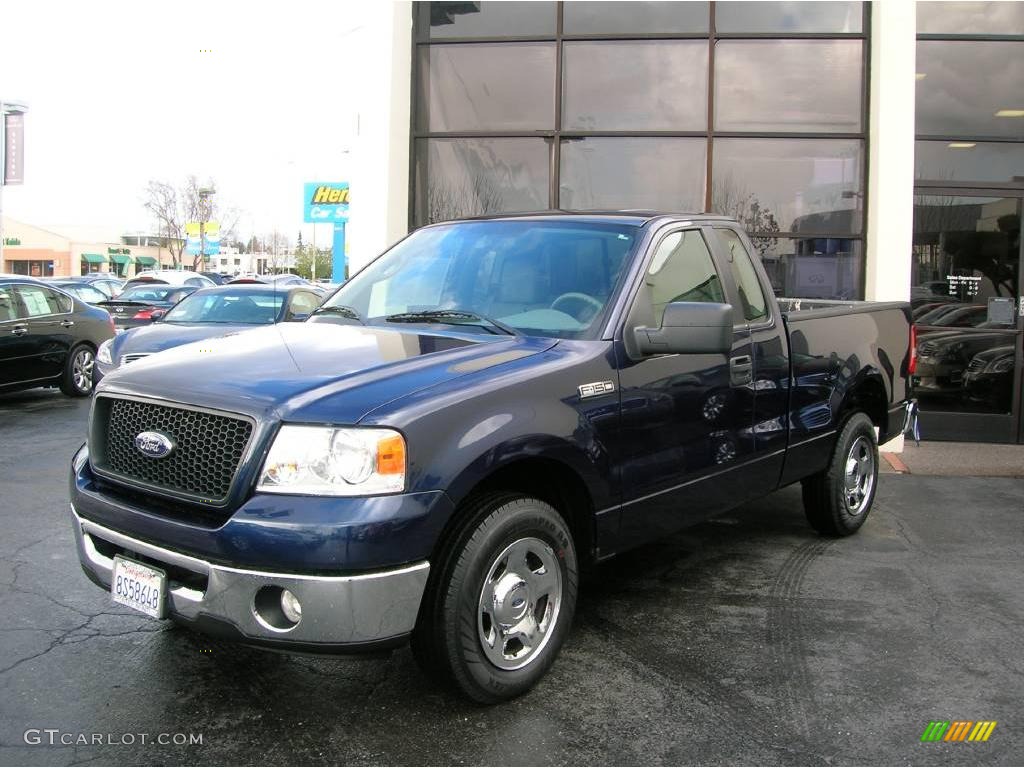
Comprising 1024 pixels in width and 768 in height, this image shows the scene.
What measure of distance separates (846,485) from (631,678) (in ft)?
8.95

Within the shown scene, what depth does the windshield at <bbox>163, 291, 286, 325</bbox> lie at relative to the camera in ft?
34.3

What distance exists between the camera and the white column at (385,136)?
10.0 meters

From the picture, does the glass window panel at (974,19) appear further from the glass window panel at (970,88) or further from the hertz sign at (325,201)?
the hertz sign at (325,201)

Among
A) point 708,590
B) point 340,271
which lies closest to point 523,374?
point 708,590

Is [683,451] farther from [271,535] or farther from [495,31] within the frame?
Result: [495,31]

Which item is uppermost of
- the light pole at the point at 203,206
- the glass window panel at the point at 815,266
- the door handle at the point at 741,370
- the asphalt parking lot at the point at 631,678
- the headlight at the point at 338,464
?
the light pole at the point at 203,206

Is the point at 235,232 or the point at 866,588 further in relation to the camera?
the point at 235,232

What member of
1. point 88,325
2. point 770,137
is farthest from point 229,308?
point 770,137

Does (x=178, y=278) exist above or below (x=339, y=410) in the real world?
above

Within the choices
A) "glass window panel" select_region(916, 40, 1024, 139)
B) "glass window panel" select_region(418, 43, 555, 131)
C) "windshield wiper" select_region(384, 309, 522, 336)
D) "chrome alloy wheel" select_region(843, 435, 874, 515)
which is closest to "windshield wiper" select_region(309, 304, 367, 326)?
"windshield wiper" select_region(384, 309, 522, 336)

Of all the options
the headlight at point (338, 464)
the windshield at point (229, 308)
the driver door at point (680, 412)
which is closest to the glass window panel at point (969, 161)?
the driver door at point (680, 412)

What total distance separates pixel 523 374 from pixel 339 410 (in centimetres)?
76

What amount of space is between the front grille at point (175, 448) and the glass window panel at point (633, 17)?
8010 mm

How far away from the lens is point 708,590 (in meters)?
4.92
